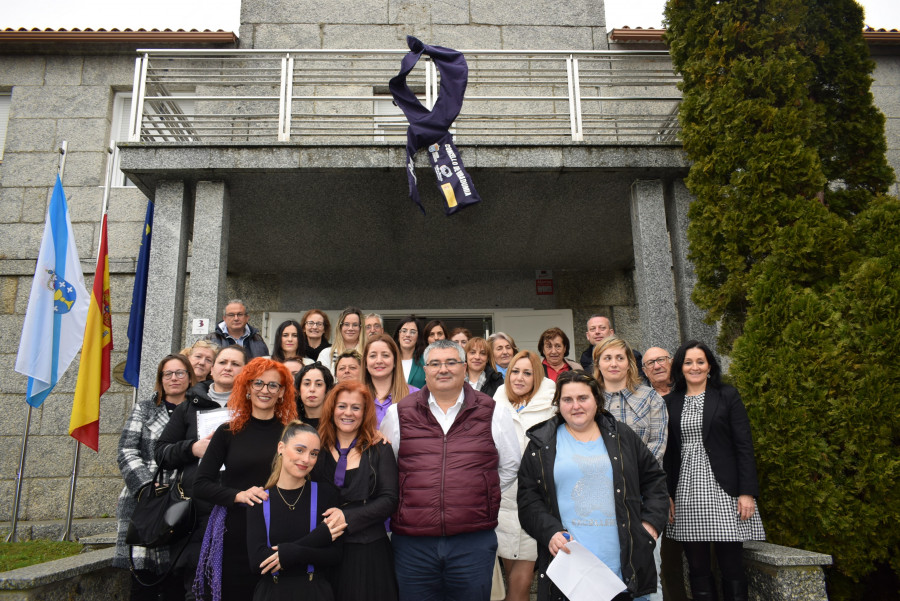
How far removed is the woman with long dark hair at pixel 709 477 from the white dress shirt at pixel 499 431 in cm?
119

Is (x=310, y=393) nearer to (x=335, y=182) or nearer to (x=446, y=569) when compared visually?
(x=446, y=569)

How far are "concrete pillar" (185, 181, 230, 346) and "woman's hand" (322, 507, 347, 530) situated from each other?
3.50 m

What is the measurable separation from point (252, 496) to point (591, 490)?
5.41 feet

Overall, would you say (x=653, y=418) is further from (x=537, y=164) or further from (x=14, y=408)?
(x=14, y=408)

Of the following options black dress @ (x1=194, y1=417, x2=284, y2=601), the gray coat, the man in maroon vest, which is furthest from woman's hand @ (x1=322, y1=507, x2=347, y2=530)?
the gray coat

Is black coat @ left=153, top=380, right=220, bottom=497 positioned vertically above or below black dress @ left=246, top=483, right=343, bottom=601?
above

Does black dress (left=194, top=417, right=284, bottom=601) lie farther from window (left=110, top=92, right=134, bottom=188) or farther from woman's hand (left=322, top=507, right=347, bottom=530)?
window (left=110, top=92, right=134, bottom=188)

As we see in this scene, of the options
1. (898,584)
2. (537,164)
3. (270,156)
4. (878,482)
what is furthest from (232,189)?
(898,584)

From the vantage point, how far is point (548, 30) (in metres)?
9.27

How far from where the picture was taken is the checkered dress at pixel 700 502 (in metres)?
3.62

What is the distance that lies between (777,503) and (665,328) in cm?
216

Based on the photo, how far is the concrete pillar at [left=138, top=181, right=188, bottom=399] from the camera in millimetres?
5746

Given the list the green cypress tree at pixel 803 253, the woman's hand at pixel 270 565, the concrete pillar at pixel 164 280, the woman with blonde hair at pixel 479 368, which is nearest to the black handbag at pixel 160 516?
the woman's hand at pixel 270 565

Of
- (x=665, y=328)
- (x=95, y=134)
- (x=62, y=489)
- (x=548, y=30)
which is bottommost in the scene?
(x=62, y=489)
